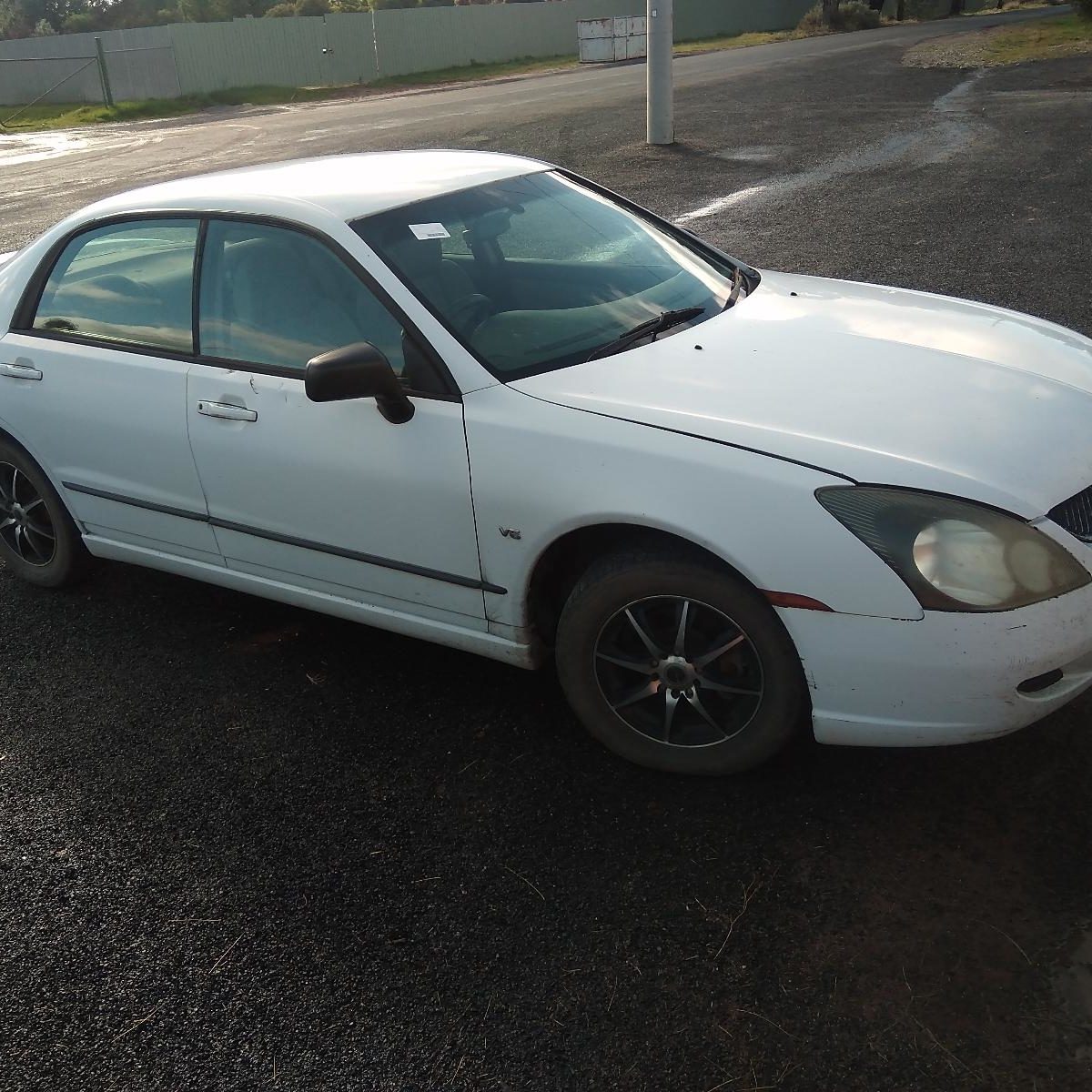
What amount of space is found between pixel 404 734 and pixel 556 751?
0.48 metres

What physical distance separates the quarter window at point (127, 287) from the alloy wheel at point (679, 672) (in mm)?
1788

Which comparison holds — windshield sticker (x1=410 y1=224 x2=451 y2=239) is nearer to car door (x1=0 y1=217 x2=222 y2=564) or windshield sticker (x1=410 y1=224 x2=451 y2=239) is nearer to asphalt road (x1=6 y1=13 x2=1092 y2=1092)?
car door (x1=0 y1=217 x2=222 y2=564)

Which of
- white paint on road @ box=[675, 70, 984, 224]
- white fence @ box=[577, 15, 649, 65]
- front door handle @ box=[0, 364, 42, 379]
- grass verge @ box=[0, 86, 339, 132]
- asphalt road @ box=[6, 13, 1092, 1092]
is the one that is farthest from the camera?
white fence @ box=[577, 15, 649, 65]

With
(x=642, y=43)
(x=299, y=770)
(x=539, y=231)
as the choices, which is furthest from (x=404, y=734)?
(x=642, y=43)

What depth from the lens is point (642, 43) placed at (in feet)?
125

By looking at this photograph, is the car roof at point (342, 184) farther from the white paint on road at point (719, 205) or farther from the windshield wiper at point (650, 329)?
the white paint on road at point (719, 205)

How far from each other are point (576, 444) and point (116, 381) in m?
1.82

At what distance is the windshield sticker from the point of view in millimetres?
3457

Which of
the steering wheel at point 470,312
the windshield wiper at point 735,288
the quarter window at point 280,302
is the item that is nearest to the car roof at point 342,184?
the quarter window at point 280,302

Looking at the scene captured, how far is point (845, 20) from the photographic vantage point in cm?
4394

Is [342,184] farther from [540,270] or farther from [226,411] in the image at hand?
[226,411]

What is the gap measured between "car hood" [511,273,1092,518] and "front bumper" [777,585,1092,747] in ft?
0.93

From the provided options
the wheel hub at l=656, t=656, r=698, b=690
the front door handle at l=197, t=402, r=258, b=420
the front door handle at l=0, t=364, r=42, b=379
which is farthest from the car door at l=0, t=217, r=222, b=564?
the wheel hub at l=656, t=656, r=698, b=690

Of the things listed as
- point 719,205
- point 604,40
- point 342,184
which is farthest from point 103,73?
point 342,184
